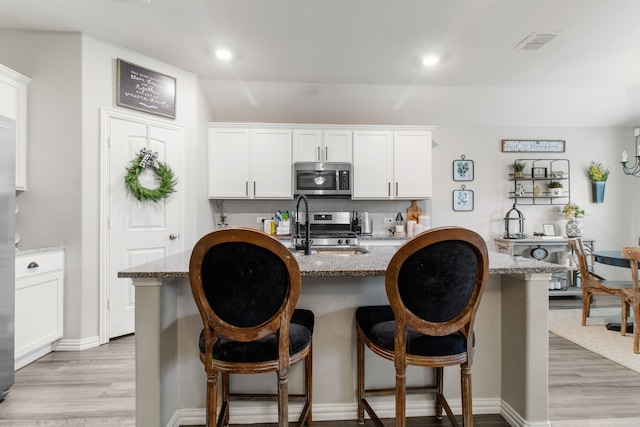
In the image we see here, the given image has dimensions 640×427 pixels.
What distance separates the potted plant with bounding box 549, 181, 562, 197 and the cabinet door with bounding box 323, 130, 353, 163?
294cm

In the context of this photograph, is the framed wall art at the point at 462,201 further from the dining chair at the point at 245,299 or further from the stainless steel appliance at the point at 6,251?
the stainless steel appliance at the point at 6,251

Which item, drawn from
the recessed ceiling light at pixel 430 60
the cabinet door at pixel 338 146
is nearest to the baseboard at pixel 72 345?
the cabinet door at pixel 338 146

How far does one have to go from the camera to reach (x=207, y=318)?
124 cm

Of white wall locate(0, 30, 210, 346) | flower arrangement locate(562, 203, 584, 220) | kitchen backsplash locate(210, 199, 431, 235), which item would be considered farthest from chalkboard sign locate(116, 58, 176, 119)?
flower arrangement locate(562, 203, 584, 220)

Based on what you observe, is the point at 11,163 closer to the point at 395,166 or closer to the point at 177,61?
the point at 177,61

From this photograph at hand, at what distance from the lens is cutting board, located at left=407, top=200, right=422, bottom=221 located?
14.6 feet

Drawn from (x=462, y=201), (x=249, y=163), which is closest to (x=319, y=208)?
(x=249, y=163)

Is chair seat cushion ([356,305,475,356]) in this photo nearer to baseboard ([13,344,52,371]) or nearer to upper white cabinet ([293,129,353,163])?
baseboard ([13,344,52,371])

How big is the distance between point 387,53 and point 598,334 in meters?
3.39

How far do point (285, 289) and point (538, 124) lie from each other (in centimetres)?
496

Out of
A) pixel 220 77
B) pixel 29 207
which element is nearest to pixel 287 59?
pixel 220 77

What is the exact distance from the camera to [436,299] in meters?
1.28

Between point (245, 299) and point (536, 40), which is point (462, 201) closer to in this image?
point (536, 40)

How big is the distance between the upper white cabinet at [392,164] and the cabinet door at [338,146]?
8 cm
